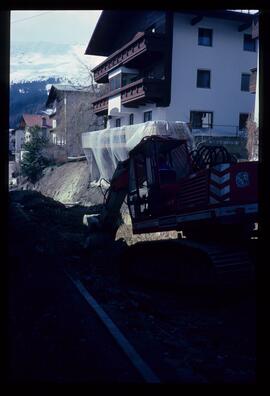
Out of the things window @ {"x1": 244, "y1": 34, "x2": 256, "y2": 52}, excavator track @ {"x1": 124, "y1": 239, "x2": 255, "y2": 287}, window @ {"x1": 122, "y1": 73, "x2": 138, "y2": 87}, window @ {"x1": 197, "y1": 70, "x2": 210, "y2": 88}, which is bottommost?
excavator track @ {"x1": 124, "y1": 239, "x2": 255, "y2": 287}

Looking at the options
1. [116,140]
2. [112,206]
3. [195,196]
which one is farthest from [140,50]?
[195,196]

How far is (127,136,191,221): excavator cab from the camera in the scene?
335 inches

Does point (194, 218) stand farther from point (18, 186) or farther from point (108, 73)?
point (18, 186)

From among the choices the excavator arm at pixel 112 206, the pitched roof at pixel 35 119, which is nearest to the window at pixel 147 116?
the excavator arm at pixel 112 206

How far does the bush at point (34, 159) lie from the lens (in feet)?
123

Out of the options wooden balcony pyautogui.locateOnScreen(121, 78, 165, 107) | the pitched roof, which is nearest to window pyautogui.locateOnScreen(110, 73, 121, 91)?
wooden balcony pyautogui.locateOnScreen(121, 78, 165, 107)

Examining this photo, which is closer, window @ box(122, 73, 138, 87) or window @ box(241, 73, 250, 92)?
window @ box(241, 73, 250, 92)

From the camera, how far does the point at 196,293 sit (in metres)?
7.75

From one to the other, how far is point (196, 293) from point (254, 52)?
2544 centimetres

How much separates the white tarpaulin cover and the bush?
37.4ft

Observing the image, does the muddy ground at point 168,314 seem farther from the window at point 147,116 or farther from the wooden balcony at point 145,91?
the window at point 147,116

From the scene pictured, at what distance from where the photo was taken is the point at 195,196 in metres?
7.63

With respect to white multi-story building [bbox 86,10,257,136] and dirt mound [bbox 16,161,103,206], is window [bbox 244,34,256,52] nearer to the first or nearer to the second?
white multi-story building [bbox 86,10,257,136]

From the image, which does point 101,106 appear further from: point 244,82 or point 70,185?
point 244,82
